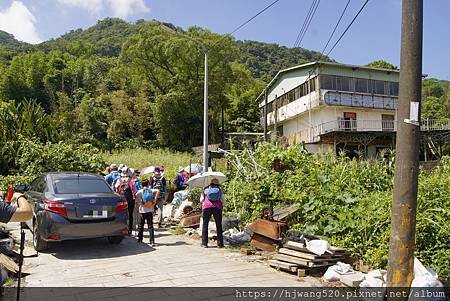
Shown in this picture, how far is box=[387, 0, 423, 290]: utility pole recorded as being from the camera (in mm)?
4832

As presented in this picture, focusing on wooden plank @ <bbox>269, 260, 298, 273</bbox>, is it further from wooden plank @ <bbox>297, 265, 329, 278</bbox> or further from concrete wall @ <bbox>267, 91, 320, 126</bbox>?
concrete wall @ <bbox>267, 91, 320, 126</bbox>

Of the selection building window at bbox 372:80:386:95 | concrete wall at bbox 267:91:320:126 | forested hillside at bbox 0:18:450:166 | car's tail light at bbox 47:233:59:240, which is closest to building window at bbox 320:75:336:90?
concrete wall at bbox 267:91:320:126

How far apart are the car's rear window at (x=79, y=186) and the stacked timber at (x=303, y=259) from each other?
399cm

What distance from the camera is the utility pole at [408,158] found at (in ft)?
15.9

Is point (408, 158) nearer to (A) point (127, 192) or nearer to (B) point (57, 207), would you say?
(B) point (57, 207)

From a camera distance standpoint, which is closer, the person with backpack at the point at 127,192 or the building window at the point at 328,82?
the person with backpack at the point at 127,192

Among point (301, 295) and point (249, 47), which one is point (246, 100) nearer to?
point (249, 47)

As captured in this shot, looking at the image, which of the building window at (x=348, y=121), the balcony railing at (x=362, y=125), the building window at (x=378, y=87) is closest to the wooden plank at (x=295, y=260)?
the balcony railing at (x=362, y=125)

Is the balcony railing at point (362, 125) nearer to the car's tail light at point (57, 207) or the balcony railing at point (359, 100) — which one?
the balcony railing at point (359, 100)

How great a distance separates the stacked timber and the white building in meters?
26.7

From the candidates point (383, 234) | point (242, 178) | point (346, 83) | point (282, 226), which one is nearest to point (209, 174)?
point (242, 178)

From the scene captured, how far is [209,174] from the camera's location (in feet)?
35.9

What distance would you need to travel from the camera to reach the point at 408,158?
4867 millimetres

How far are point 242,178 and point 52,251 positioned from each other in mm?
5921
